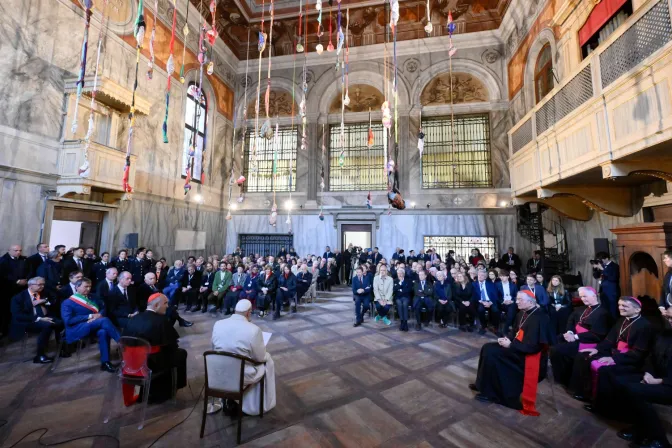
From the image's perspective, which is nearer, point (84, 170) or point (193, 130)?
point (84, 170)

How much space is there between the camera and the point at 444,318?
6238 mm

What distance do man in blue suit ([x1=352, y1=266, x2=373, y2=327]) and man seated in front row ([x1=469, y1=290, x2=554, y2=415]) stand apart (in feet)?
10.1

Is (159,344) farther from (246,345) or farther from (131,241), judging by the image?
(131,241)

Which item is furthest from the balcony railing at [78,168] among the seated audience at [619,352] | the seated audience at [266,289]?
the seated audience at [619,352]

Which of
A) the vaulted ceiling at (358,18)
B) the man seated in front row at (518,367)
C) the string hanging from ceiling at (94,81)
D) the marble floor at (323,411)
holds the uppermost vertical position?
the vaulted ceiling at (358,18)

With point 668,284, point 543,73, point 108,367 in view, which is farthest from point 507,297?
point 543,73

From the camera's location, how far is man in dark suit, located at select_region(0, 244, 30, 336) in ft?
16.1

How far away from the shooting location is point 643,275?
488 centimetres

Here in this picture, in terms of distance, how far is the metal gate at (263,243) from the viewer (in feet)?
45.2

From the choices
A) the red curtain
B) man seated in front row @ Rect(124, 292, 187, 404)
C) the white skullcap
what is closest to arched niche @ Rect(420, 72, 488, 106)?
the red curtain

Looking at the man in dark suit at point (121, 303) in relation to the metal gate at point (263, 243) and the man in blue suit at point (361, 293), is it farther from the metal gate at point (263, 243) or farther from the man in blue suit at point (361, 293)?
the metal gate at point (263, 243)

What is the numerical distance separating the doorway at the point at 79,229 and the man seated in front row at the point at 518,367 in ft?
32.4

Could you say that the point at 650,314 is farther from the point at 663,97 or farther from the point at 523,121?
the point at 523,121

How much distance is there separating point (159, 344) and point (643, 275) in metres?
7.27
